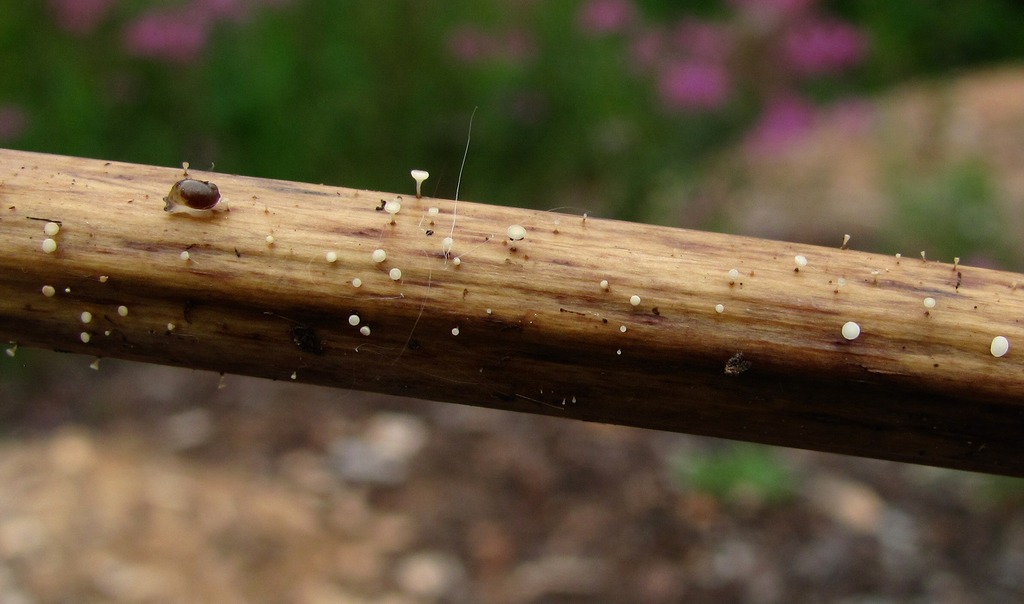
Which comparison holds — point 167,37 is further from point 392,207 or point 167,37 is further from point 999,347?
point 999,347

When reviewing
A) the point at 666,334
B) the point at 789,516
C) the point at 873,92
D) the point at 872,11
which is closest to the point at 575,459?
the point at 789,516

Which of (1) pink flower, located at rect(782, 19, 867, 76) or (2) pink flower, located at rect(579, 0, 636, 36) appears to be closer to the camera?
(1) pink flower, located at rect(782, 19, 867, 76)

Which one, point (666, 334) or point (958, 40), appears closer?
point (666, 334)

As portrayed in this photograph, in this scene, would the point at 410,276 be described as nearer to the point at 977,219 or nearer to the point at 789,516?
the point at 789,516

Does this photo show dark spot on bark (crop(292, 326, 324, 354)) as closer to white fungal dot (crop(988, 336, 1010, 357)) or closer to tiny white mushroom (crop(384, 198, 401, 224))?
tiny white mushroom (crop(384, 198, 401, 224))

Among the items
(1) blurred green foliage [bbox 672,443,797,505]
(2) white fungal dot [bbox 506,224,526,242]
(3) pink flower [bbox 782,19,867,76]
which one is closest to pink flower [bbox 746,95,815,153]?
(3) pink flower [bbox 782,19,867,76]

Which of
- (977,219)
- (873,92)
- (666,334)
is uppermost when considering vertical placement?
(873,92)

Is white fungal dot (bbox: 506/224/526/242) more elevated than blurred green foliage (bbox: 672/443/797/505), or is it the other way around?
blurred green foliage (bbox: 672/443/797/505)
